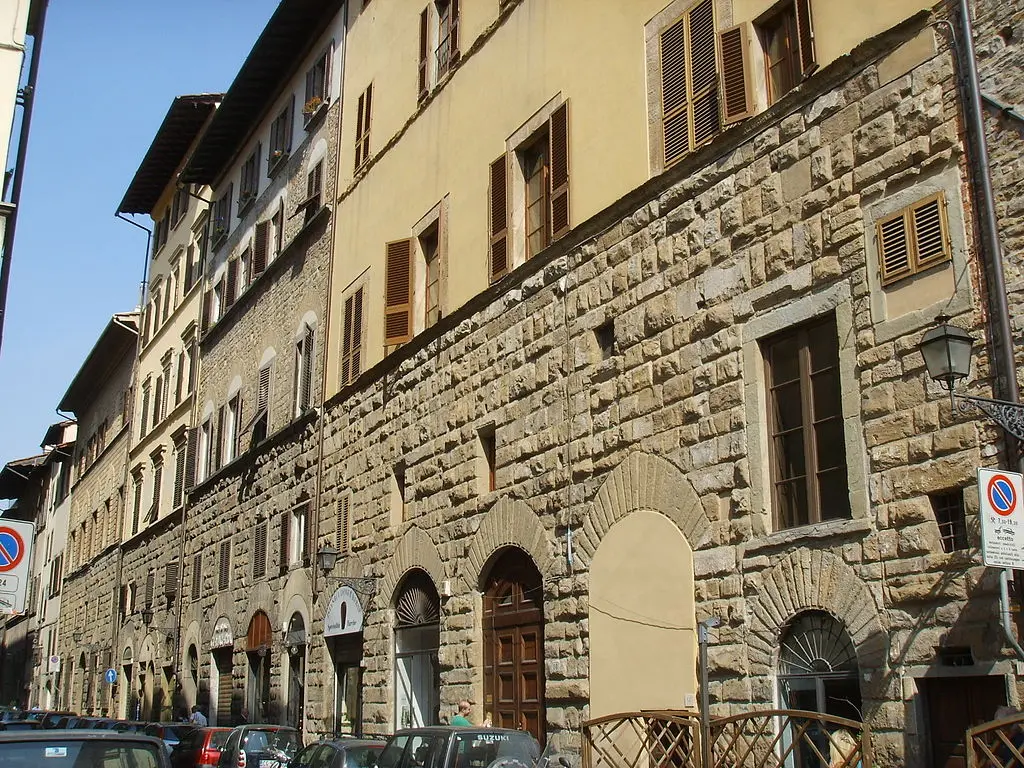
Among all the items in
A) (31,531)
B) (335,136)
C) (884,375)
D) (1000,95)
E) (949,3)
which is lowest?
(31,531)

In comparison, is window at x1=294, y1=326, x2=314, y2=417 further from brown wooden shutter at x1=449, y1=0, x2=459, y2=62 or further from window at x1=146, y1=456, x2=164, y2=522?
window at x1=146, y1=456, x2=164, y2=522

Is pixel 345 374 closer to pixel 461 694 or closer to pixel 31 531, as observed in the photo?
pixel 461 694

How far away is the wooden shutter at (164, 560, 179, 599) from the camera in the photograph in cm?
3055

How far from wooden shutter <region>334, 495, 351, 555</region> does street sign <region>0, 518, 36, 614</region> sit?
373 inches

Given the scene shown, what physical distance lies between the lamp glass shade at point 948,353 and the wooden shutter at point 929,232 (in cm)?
110

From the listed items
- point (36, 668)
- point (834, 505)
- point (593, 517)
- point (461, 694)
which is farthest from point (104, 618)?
point (834, 505)

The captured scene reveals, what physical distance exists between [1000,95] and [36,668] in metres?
50.4

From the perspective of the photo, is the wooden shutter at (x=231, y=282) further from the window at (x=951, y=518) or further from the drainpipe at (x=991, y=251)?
the window at (x=951, y=518)

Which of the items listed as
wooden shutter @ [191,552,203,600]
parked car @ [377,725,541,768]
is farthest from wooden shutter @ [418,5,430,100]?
wooden shutter @ [191,552,203,600]

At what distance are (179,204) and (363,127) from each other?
17.8m

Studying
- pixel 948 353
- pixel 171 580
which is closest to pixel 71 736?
pixel 948 353

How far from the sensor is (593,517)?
1311 cm

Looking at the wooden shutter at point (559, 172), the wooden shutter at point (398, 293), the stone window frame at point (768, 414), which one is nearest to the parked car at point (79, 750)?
the stone window frame at point (768, 414)

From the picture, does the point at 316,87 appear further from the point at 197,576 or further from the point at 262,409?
the point at 197,576
